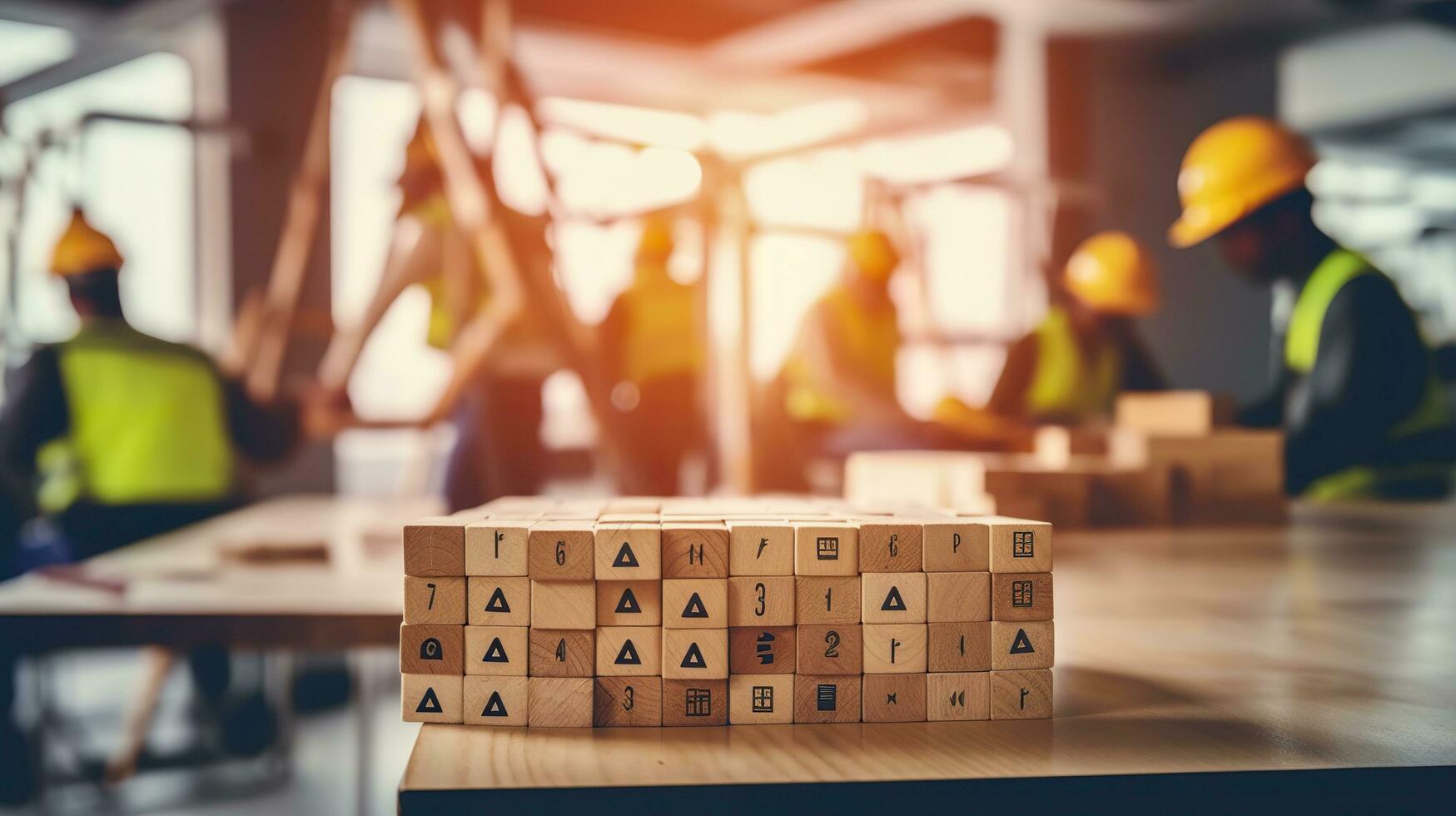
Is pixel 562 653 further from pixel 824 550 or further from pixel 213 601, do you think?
pixel 213 601

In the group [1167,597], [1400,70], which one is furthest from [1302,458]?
[1400,70]

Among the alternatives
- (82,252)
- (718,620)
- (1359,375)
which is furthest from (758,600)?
(82,252)

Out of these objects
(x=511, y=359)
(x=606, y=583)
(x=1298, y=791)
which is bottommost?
(x=1298, y=791)

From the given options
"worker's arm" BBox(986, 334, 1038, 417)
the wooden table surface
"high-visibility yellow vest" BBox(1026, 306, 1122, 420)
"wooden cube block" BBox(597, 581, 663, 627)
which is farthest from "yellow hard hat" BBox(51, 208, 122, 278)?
"high-visibility yellow vest" BBox(1026, 306, 1122, 420)

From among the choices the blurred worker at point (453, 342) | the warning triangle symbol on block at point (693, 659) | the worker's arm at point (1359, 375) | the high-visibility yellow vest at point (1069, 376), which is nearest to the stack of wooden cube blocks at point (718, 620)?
the warning triangle symbol on block at point (693, 659)

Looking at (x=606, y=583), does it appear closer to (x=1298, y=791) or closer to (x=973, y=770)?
(x=973, y=770)

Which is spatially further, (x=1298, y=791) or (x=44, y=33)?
(x=44, y=33)

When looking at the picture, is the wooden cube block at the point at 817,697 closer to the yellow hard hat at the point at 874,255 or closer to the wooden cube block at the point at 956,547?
the wooden cube block at the point at 956,547

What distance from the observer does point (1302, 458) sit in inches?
140

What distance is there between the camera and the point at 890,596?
43.4 inches

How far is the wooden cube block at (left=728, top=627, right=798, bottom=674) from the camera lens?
1.09 metres

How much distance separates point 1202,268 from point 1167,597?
11.1 meters

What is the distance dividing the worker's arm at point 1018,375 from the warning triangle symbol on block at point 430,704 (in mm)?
5856

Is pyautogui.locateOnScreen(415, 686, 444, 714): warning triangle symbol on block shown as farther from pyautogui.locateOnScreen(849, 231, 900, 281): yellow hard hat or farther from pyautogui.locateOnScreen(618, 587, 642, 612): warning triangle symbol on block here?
pyautogui.locateOnScreen(849, 231, 900, 281): yellow hard hat
